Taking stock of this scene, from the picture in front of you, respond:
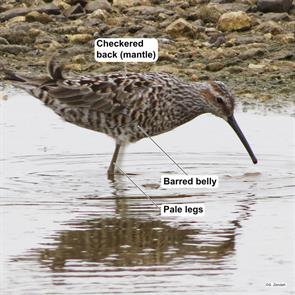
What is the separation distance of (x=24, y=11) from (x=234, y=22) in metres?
3.08

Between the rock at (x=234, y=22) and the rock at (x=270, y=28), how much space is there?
18 cm

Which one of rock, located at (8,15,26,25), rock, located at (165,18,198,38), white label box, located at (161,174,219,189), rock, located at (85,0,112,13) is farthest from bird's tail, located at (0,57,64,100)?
rock, located at (85,0,112,13)

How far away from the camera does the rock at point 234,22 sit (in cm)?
2033

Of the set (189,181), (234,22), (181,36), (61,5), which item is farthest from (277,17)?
(189,181)

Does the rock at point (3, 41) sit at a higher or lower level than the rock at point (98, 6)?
lower

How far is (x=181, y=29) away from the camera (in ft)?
66.1

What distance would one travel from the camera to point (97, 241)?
11.6 m

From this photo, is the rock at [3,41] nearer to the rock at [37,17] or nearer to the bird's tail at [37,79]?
the rock at [37,17]

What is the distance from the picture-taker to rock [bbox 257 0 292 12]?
2086cm

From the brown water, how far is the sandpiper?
13.8 inches

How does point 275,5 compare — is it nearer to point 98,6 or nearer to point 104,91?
point 98,6

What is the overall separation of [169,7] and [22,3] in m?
2.18

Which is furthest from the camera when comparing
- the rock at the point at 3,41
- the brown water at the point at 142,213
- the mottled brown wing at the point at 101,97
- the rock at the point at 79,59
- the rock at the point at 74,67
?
the rock at the point at 3,41

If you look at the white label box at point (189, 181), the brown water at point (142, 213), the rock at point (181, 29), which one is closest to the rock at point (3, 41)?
the rock at point (181, 29)
